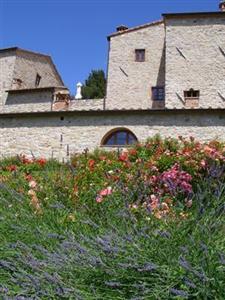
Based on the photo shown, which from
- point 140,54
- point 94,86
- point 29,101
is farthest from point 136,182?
point 94,86

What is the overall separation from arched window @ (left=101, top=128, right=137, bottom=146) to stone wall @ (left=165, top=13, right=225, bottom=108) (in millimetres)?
4350

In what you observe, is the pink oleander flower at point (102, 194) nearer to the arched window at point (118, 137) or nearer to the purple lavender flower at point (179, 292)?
the purple lavender flower at point (179, 292)

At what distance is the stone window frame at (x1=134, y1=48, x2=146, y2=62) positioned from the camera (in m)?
23.2

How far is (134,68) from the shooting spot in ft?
75.4

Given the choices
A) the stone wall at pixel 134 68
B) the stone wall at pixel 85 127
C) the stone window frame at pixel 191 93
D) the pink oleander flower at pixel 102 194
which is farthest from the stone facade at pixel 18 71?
the pink oleander flower at pixel 102 194

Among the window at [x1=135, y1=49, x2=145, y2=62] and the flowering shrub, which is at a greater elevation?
the window at [x1=135, y1=49, x2=145, y2=62]

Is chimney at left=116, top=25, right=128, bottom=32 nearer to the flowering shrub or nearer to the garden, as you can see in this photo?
the flowering shrub

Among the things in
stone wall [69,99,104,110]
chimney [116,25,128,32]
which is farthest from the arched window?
chimney [116,25,128,32]

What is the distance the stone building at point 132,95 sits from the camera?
15711 millimetres

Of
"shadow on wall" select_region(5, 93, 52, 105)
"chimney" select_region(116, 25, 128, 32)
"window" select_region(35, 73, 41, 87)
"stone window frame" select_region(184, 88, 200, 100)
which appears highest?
"chimney" select_region(116, 25, 128, 32)

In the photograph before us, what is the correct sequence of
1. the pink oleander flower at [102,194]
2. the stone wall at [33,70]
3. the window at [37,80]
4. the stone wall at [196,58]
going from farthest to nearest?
the window at [37,80], the stone wall at [33,70], the stone wall at [196,58], the pink oleander flower at [102,194]

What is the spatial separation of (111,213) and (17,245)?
2.42 ft

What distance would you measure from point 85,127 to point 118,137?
1.29 m

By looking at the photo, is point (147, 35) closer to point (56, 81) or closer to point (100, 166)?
point (56, 81)
